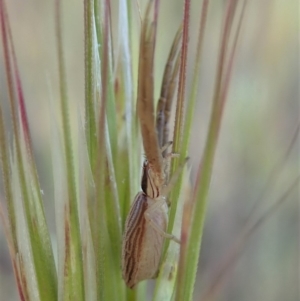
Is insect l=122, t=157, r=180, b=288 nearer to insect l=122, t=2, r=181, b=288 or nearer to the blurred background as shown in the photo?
insect l=122, t=2, r=181, b=288

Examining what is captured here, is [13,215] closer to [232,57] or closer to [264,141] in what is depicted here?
[232,57]

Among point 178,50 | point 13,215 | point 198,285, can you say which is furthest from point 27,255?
point 198,285

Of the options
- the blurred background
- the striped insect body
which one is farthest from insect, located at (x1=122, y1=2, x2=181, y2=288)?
the blurred background

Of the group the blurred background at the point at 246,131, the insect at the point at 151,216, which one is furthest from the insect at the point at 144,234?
the blurred background at the point at 246,131

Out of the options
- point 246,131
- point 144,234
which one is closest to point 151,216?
point 144,234

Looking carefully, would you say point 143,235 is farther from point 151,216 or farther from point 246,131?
point 246,131

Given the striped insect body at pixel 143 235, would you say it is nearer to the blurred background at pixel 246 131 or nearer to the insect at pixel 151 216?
the insect at pixel 151 216

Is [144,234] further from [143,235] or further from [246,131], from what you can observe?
[246,131]

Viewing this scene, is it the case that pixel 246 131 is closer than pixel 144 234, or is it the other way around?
pixel 144 234
